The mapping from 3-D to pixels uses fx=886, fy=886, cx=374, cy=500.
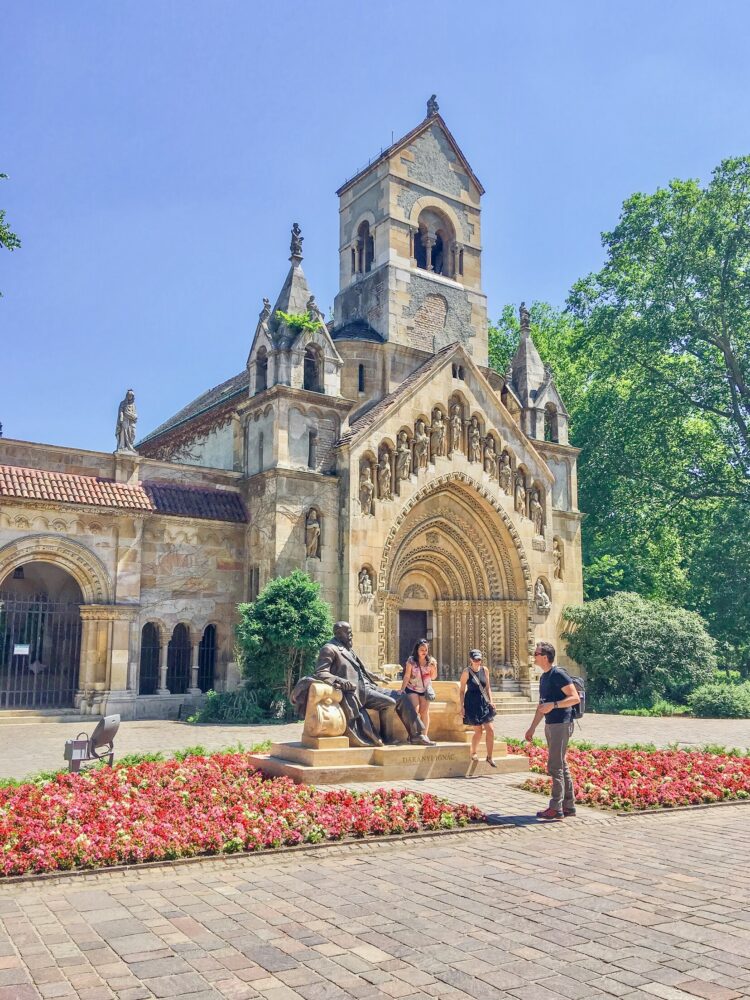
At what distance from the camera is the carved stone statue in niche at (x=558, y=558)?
1303 inches

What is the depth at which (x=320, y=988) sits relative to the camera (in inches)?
208

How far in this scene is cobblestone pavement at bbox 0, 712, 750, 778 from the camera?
16191 mm

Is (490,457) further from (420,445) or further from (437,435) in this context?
(420,445)

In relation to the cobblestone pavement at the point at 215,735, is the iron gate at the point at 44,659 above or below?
above

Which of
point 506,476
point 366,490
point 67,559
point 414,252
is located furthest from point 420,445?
point 67,559

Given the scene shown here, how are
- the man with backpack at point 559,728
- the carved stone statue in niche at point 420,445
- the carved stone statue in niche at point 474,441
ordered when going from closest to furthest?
the man with backpack at point 559,728 → the carved stone statue in niche at point 420,445 → the carved stone statue in niche at point 474,441

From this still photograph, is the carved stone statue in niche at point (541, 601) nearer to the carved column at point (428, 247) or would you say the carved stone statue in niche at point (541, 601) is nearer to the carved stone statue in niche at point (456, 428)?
the carved stone statue in niche at point (456, 428)

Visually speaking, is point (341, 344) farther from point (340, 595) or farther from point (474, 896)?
point (474, 896)

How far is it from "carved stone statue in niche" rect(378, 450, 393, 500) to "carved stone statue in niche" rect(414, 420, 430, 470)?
1.26 m

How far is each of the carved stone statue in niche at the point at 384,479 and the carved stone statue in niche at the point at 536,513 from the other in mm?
6553

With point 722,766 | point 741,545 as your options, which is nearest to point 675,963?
point 722,766

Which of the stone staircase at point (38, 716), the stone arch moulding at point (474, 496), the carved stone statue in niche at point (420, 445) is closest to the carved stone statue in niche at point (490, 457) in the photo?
the stone arch moulding at point (474, 496)

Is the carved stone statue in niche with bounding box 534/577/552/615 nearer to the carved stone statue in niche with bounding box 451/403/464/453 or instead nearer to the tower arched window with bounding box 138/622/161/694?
the carved stone statue in niche with bounding box 451/403/464/453

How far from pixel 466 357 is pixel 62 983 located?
2652 cm
